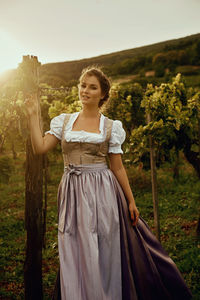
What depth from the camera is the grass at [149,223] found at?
3.22m

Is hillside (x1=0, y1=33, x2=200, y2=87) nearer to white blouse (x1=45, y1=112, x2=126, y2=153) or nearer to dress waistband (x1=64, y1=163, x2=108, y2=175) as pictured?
white blouse (x1=45, y1=112, x2=126, y2=153)

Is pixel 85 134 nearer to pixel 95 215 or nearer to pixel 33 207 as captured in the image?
pixel 95 215

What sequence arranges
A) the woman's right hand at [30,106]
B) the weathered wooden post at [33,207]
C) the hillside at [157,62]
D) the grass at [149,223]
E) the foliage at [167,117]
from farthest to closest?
the hillside at [157,62]
the foliage at [167,117]
the grass at [149,223]
the weathered wooden post at [33,207]
the woman's right hand at [30,106]

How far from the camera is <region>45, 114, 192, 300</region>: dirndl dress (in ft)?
6.61

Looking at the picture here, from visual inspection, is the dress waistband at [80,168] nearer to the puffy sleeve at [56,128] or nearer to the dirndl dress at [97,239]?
the dirndl dress at [97,239]

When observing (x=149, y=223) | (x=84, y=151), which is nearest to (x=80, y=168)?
(x=84, y=151)

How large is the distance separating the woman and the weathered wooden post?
0.21 m

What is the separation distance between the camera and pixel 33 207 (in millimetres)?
2355

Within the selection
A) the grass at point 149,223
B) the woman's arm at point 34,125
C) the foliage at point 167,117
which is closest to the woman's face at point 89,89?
the woman's arm at point 34,125

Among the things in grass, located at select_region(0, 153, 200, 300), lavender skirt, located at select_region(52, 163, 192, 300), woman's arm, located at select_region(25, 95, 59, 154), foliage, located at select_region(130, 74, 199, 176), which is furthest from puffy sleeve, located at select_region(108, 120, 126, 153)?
grass, located at select_region(0, 153, 200, 300)

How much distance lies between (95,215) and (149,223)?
116 inches

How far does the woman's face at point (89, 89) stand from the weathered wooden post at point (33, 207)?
14.6 inches

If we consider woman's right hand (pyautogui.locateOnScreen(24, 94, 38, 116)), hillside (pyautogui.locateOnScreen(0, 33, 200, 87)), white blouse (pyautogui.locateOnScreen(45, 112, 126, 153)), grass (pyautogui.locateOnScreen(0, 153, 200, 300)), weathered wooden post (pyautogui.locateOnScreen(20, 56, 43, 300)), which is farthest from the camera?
hillside (pyautogui.locateOnScreen(0, 33, 200, 87))

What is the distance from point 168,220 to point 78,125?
338 cm
